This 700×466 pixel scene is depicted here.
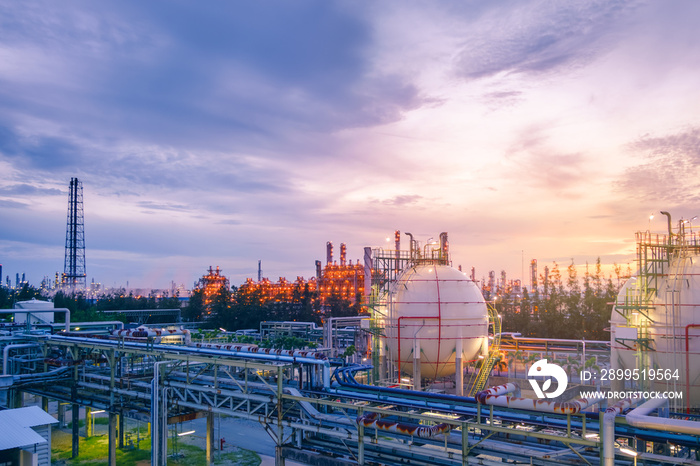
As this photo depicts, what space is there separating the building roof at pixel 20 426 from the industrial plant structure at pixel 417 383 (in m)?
3.53

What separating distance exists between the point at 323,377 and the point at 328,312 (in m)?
62.3

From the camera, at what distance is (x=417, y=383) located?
2931cm

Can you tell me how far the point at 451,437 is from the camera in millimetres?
14891

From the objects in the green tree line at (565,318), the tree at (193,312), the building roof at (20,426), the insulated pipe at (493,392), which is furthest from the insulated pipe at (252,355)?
the tree at (193,312)

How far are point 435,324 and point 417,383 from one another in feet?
11.5

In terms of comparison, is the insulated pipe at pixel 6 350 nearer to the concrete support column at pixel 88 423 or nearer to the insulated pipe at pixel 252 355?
the insulated pipe at pixel 252 355

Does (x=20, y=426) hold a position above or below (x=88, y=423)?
above

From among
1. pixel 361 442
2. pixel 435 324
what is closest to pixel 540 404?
pixel 361 442

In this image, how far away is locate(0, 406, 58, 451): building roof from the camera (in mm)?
18969

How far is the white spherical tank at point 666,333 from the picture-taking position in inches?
860

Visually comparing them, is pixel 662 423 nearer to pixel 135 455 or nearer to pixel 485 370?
pixel 485 370

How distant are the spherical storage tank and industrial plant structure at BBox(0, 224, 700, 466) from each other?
0.26ft

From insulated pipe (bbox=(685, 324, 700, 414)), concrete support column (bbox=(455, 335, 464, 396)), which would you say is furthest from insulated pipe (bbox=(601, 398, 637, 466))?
concrete support column (bbox=(455, 335, 464, 396))

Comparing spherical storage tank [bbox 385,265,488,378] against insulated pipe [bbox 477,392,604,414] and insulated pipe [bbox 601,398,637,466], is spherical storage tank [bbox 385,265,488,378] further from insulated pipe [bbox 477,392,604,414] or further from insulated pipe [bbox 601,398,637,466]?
insulated pipe [bbox 601,398,637,466]
